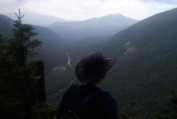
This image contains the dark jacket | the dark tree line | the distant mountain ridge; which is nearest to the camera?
the dark jacket

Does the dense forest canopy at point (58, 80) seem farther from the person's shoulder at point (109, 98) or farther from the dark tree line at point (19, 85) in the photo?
the person's shoulder at point (109, 98)

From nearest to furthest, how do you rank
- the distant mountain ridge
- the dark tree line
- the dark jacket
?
the dark jacket < the dark tree line < the distant mountain ridge

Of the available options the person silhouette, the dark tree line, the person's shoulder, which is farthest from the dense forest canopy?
the person's shoulder

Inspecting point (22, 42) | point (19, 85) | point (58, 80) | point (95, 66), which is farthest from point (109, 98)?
point (58, 80)

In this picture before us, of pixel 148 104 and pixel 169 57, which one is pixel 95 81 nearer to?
pixel 148 104

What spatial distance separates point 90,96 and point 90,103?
0.27 ft

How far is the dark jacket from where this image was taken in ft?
12.5

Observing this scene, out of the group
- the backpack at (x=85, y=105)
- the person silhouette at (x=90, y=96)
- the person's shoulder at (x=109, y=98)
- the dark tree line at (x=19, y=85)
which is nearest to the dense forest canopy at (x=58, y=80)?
the dark tree line at (x=19, y=85)

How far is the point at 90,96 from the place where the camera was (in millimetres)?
3893

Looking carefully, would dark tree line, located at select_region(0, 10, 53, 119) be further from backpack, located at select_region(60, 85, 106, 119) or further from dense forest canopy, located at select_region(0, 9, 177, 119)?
backpack, located at select_region(60, 85, 106, 119)

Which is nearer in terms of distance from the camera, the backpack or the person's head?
the backpack

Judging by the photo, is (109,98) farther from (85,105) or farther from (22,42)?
(22,42)

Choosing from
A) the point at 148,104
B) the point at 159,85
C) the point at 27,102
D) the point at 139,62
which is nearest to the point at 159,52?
the point at 139,62

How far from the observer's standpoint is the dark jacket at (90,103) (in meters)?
3.80
